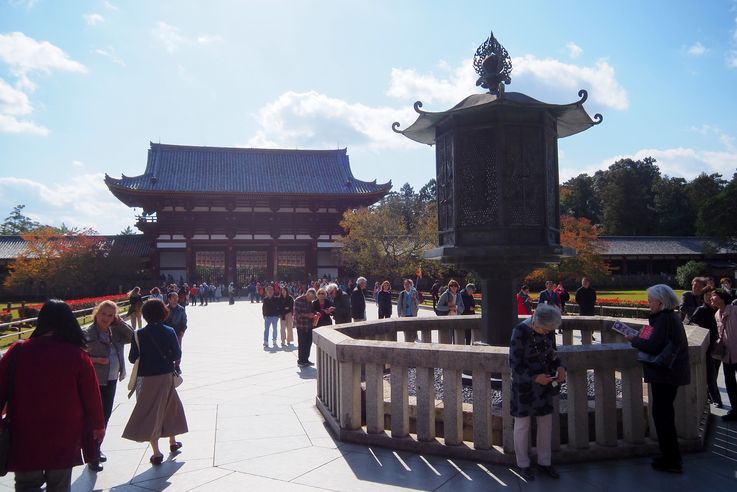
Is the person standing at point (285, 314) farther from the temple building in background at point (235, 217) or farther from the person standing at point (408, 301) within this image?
the temple building in background at point (235, 217)

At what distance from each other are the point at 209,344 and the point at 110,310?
896 cm

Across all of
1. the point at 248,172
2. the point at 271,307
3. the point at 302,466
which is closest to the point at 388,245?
the point at 248,172

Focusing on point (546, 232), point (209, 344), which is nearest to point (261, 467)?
point (546, 232)

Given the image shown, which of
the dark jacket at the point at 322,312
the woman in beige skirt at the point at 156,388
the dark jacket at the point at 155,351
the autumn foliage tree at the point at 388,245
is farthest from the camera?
the autumn foliage tree at the point at 388,245

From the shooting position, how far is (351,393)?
5371mm

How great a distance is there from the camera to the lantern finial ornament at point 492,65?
6703 mm

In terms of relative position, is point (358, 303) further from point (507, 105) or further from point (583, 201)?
point (583, 201)

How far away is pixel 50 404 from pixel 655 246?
171 ft

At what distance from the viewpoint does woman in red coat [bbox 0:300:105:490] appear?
129 inches

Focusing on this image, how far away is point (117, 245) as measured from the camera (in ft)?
136

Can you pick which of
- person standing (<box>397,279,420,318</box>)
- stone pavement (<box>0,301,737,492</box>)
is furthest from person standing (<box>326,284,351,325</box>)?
stone pavement (<box>0,301,737,492</box>)

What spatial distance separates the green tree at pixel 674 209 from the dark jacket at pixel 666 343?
6262 centimetres

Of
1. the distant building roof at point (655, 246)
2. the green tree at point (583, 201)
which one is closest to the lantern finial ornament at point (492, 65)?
the distant building roof at point (655, 246)

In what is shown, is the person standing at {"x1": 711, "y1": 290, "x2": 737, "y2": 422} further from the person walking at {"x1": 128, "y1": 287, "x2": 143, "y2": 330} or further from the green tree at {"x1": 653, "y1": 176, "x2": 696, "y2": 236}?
the green tree at {"x1": 653, "y1": 176, "x2": 696, "y2": 236}
